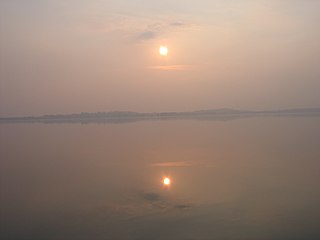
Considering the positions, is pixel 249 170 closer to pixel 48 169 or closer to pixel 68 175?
pixel 68 175

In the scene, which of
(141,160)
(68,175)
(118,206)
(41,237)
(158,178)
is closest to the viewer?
(41,237)

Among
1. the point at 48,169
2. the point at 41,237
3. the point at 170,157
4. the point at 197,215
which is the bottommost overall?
the point at 41,237

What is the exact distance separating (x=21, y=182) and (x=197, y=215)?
7.15 m

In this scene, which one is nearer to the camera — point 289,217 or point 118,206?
point 289,217

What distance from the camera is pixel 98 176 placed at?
43.4ft

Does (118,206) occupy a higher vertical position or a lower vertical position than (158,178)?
lower

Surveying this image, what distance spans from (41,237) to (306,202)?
6.13 meters

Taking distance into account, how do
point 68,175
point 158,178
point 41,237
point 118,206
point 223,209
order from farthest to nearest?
1. point 68,175
2. point 158,178
3. point 118,206
4. point 223,209
5. point 41,237

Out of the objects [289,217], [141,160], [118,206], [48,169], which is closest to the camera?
[289,217]

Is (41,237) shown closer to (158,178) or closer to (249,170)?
→ (158,178)

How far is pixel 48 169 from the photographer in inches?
603

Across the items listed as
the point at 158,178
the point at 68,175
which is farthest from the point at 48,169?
the point at 158,178

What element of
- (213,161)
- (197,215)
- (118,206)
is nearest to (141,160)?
(213,161)

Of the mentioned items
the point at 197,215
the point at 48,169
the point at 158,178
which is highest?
the point at 48,169
